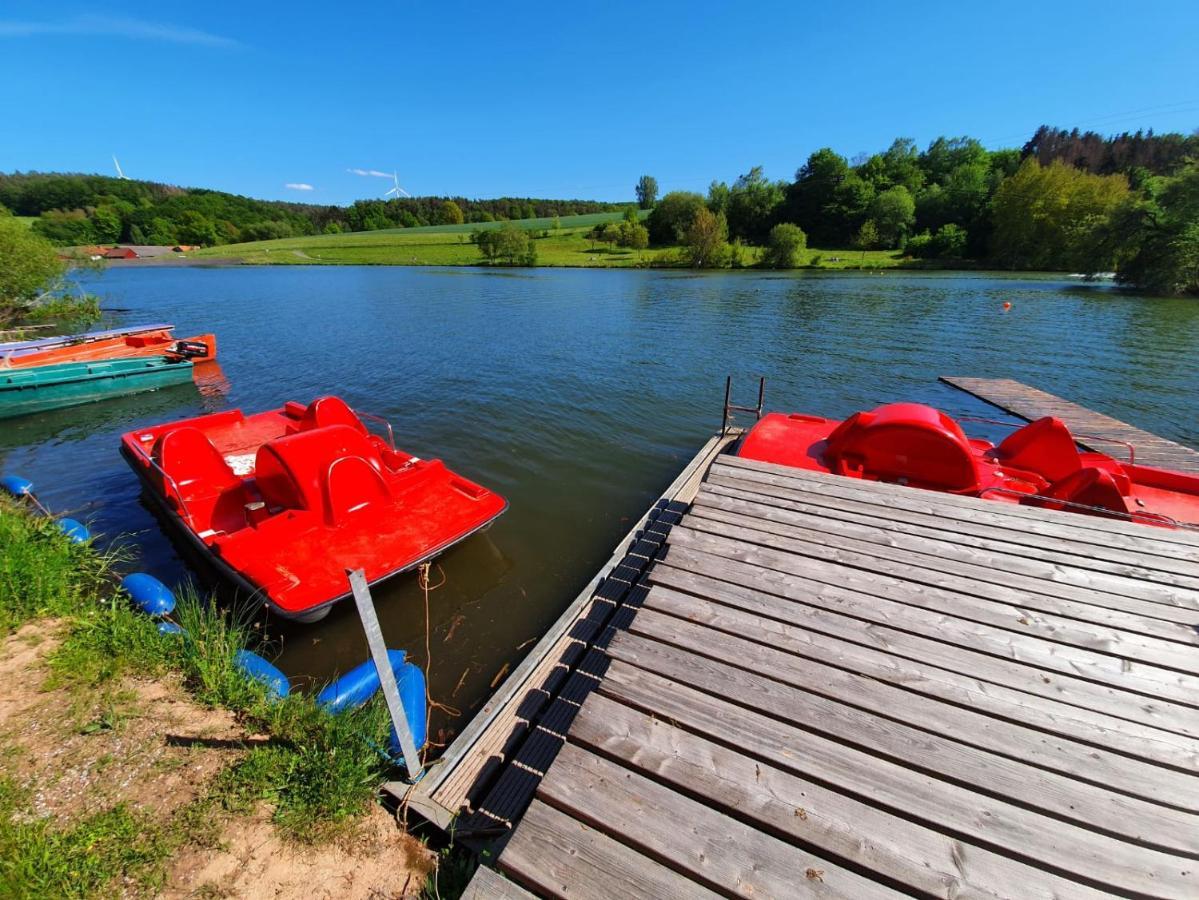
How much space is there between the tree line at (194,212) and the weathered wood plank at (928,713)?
135215 millimetres

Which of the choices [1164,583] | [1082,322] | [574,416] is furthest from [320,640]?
[1082,322]

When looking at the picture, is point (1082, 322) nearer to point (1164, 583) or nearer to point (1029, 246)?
point (1164, 583)

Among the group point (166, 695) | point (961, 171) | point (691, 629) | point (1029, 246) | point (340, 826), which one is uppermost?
point (961, 171)

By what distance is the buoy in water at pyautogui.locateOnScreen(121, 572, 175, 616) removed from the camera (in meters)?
5.52

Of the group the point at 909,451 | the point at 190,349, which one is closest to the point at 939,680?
the point at 909,451

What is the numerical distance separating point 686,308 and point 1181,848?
35224 mm

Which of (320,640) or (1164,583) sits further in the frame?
(320,640)

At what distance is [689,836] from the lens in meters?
2.16

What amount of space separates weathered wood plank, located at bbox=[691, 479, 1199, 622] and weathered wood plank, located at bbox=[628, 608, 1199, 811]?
142 centimetres

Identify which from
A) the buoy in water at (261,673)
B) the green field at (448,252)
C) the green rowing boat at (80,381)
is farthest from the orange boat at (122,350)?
the green field at (448,252)

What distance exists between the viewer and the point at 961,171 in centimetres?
8706

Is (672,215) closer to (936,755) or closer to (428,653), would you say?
(428,653)

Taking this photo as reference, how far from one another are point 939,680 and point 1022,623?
Result: 93 cm

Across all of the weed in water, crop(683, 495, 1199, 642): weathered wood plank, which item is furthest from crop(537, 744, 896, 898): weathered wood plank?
crop(683, 495, 1199, 642): weathered wood plank
